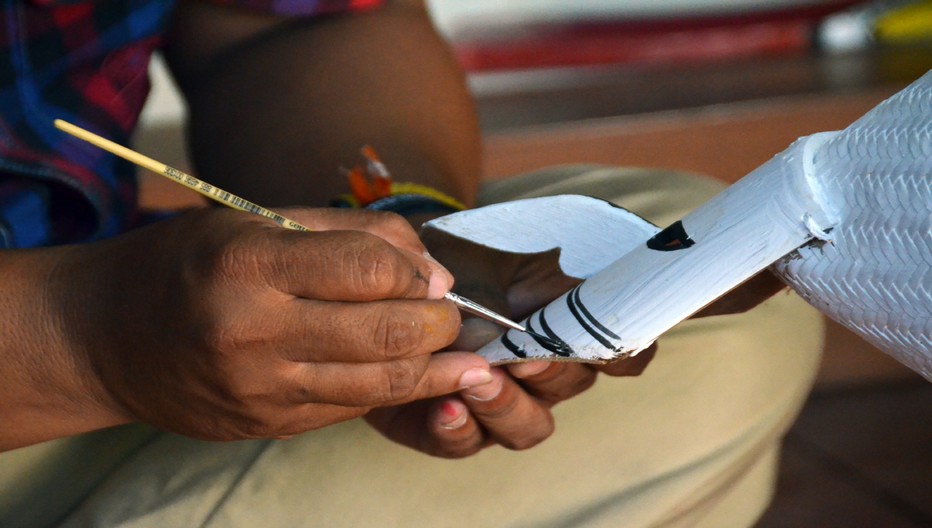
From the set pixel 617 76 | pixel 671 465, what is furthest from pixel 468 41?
pixel 671 465

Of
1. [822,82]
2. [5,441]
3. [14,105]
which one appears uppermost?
[14,105]

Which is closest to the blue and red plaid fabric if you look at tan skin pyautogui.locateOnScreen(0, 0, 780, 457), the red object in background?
tan skin pyautogui.locateOnScreen(0, 0, 780, 457)

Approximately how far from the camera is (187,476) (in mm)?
634

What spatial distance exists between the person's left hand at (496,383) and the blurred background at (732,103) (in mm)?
687

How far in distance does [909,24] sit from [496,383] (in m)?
1.38

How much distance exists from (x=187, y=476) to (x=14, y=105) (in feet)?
0.90

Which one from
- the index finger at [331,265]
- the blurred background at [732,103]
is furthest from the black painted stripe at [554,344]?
the blurred background at [732,103]

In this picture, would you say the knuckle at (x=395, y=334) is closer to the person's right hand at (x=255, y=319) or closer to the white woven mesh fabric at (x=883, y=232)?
the person's right hand at (x=255, y=319)

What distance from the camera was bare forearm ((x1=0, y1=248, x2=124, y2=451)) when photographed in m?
0.50

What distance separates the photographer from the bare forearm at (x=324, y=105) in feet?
2.46

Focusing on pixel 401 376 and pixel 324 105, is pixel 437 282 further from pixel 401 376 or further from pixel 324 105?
pixel 324 105

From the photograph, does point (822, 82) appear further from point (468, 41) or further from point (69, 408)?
point (69, 408)

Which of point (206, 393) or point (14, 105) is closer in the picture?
point (206, 393)

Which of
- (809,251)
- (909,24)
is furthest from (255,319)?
(909,24)
